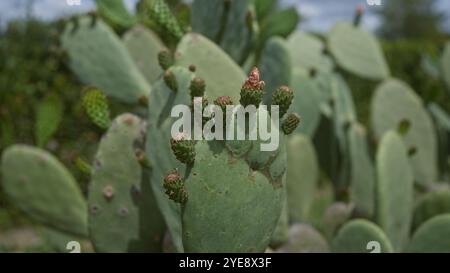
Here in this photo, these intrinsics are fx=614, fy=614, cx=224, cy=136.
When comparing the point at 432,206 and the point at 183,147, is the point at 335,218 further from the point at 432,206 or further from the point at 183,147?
the point at 183,147

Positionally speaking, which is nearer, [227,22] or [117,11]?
[227,22]

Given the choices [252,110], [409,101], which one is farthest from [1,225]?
[252,110]

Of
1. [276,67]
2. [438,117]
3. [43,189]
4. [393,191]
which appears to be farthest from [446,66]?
[43,189]

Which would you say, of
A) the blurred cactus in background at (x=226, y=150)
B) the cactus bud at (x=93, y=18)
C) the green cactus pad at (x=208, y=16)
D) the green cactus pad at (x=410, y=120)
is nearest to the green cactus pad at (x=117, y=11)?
the blurred cactus in background at (x=226, y=150)
